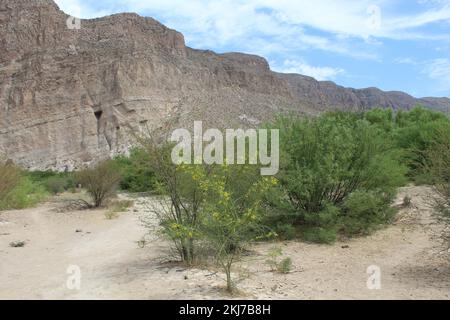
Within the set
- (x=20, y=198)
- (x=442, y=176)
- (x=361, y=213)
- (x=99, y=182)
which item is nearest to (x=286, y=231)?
(x=361, y=213)

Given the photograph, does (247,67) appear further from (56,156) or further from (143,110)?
(56,156)

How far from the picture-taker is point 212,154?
923 cm

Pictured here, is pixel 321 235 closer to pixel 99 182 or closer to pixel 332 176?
pixel 332 176

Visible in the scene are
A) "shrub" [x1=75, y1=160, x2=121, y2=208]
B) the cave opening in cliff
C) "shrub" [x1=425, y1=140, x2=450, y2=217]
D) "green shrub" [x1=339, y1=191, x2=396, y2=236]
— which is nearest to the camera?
"shrub" [x1=425, y1=140, x2=450, y2=217]

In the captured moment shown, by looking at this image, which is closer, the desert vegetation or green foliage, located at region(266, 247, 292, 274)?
green foliage, located at region(266, 247, 292, 274)

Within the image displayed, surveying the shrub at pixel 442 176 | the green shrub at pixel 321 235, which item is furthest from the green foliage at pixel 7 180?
the shrub at pixel 442 176

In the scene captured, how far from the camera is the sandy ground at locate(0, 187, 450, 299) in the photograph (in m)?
7.25

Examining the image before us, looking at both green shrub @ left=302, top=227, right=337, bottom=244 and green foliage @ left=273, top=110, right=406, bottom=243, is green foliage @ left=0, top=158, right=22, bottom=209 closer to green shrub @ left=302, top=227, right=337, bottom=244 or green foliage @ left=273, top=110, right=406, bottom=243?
green foliage @ left=273, top=110, right=406, bottom=243

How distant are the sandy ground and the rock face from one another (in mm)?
51764

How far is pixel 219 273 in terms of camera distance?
8305 mm

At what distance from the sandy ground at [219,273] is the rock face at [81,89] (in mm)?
51764

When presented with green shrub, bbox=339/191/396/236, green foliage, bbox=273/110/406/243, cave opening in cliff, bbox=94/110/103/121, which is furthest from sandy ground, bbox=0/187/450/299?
cave opening in cliff, bbox=94/110/103/121
